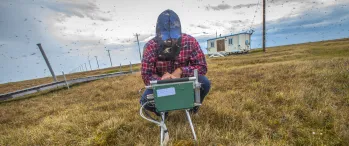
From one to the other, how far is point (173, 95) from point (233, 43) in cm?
3245

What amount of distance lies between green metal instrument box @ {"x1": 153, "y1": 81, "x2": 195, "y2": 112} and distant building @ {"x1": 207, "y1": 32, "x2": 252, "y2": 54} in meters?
31.8

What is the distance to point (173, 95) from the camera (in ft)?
6.36

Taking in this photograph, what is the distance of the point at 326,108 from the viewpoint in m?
3.15

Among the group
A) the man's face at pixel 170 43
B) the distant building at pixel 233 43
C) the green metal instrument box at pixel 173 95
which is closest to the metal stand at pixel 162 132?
the green metal instrument box at pixel 173 95

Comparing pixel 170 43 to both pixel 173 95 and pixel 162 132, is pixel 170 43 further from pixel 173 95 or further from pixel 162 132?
pixel 162 132

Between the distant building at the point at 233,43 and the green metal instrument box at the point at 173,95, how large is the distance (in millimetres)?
31846

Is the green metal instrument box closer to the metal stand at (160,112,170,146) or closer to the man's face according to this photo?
the metal stand at (160,112,170,146)

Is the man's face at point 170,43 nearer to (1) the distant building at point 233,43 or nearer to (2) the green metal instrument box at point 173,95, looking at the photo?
(2) the green metal instrument box at point 173,95

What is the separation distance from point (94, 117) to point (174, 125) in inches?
84.9

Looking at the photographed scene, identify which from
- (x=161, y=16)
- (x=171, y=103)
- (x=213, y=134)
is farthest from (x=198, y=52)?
(x=213, y=134)

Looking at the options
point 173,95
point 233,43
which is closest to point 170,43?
point 173,95

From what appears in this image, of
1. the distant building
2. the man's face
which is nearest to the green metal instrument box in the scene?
the man's face

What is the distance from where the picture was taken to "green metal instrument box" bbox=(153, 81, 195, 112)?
189 cm

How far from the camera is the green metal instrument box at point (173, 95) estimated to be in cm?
189
